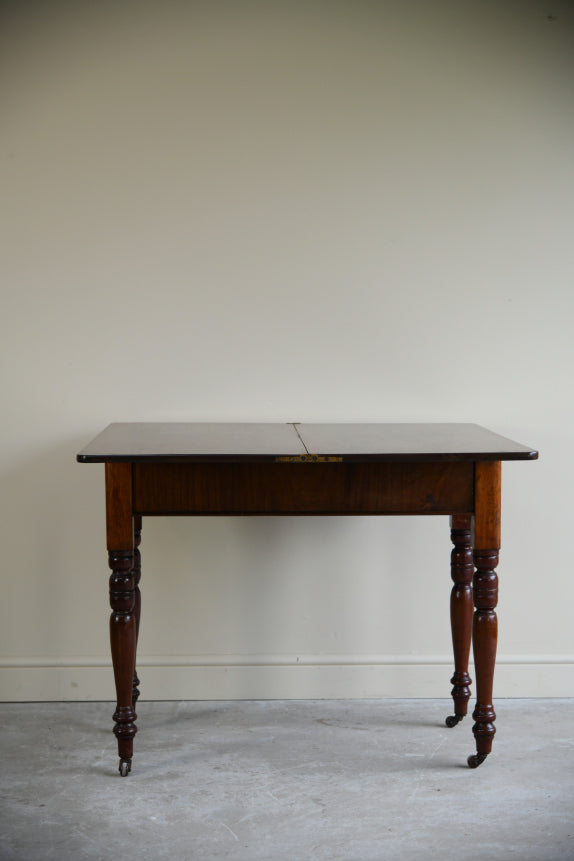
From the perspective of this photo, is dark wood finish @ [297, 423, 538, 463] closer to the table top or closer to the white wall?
the table top

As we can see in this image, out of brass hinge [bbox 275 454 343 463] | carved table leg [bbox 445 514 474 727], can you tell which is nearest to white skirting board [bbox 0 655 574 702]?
carved table leg [bbox 445 514 474 727]

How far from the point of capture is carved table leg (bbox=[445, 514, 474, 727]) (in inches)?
105

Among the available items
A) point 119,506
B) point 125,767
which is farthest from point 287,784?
point 119,506

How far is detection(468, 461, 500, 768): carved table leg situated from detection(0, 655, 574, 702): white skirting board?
1.71ft

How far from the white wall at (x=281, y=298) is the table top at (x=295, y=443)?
7.2 inches

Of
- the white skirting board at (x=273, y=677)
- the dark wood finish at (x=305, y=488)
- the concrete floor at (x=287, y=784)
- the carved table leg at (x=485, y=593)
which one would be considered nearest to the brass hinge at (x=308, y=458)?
the dark wood finish at (x=305, y=488)

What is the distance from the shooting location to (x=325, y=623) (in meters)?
2.88

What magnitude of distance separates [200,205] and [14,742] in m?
1.70

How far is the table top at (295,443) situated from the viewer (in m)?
2.14

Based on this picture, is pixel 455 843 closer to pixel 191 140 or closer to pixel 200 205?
pixel 200 205

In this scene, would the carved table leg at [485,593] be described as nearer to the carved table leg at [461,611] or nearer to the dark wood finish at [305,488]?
the dark wood finish at [305,488]

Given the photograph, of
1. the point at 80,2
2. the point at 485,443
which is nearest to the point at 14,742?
the point at 485,443

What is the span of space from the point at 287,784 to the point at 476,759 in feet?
1.68

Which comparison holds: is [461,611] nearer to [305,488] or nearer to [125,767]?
[305,488]
